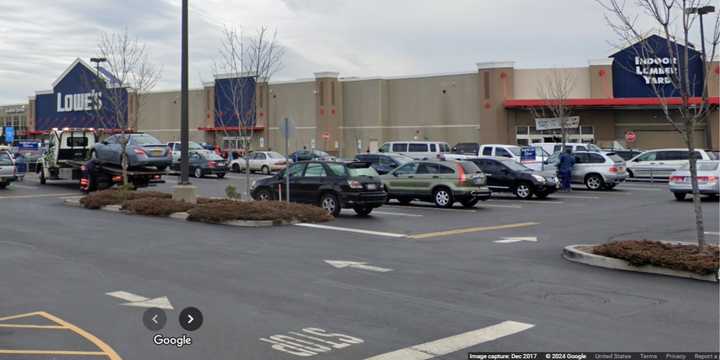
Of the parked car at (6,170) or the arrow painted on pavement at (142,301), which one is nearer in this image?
the arrow painted on pavement at (142,301)

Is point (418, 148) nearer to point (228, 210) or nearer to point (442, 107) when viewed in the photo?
point (442, 107)

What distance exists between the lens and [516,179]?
26.0 m

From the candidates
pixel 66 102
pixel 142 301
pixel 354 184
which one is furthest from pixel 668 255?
pixel 66 102

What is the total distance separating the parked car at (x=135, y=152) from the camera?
26.8 m

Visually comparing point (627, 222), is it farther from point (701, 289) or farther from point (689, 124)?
point (701, 289)

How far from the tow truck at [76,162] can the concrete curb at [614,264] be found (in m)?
19.5

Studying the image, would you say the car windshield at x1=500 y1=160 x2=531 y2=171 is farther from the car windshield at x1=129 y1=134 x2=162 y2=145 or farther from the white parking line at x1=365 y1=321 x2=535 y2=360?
the white parking line at x1=365 y1=321 x2=535 y2=360

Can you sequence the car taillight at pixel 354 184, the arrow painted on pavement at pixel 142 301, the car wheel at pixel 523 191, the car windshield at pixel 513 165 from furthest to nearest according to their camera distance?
1. the car windshield at pixel 513 165
2. the car wheel at pixel 523 191
3. the car taillight at pixel 354 184
4. the arrow painted on pavement at pixel 142 301

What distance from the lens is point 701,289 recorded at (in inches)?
373

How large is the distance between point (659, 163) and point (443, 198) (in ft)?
53.8

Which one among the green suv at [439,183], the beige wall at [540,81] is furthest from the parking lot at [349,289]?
the beige wall at [540,81]

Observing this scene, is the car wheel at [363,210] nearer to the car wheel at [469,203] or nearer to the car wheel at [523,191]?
the car wheel at [469,203]

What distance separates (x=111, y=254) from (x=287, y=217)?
5.81 metres

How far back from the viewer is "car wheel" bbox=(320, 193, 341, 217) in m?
19.4
